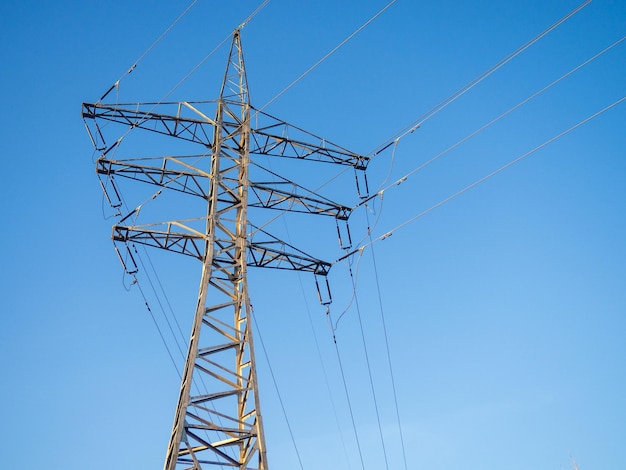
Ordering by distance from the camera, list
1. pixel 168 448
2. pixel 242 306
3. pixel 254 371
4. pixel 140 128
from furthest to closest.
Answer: pixel 140 128, pixel 242 306, pixel 254 371, pixel 168 448

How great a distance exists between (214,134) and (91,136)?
360 centimetres

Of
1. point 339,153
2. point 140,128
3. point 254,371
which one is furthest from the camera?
point 339,153

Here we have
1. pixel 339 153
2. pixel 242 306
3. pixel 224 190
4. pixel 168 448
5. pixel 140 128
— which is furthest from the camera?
pixel 339 153

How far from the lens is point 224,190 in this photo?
1691 cm

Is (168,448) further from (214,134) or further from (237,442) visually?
(214,134)

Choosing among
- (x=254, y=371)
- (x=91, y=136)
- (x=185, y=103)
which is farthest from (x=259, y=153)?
(x=254, y=371)

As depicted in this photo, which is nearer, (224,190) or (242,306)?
(242,306)

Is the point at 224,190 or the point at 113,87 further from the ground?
the point at 113,87

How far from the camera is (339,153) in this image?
1967 cm

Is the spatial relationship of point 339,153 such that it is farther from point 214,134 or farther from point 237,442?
point 237,442

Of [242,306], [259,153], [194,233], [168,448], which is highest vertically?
[259,153]

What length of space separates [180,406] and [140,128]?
27.0ft

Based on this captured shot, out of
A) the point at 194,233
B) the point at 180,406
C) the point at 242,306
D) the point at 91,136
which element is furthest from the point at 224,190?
the point at 180,406

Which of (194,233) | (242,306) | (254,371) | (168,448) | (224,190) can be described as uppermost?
(224,190)
